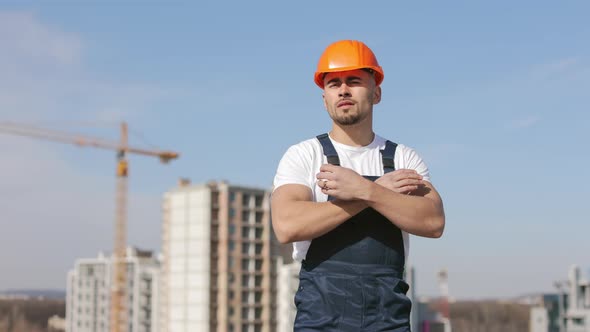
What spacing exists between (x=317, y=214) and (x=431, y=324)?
121529 millimetres

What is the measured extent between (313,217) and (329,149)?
0.51 m

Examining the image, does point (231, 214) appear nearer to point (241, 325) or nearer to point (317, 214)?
point (241, 325)

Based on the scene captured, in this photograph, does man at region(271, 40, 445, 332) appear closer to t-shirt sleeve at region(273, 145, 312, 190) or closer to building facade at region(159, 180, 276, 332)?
t-shirt sleeve at region(273, 145, 312, 190)

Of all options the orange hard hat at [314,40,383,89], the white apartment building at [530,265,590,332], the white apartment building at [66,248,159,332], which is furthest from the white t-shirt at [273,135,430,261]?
the white apartment building at [66,248,159,332]

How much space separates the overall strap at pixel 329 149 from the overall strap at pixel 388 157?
31cm

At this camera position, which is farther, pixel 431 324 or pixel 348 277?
pixel 431 324

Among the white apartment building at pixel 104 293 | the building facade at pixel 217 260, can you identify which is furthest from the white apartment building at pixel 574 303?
the white apartment building at pixel 104 293

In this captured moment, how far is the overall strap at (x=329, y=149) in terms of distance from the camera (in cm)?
472

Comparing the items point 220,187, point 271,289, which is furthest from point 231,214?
point 271,289

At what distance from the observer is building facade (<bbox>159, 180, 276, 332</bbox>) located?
4500 inches

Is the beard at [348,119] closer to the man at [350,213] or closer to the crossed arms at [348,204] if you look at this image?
the man at [350,213]

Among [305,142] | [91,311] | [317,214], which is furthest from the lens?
[91,311]

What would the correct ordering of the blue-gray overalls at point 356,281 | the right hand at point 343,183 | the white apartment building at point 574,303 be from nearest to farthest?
the right hand at point 343,183
the blue-gray overalls at point 356,281
the white apartment building at point 574,303

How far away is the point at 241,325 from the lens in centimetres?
11562
